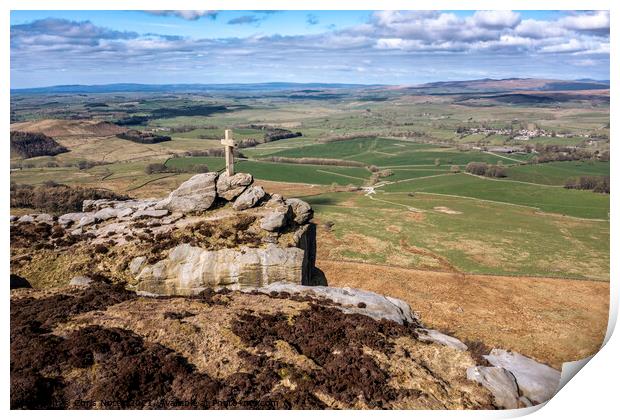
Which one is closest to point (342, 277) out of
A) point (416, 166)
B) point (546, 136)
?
point (416, 166)

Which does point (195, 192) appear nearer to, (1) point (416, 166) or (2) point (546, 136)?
(1) point (416, 166)

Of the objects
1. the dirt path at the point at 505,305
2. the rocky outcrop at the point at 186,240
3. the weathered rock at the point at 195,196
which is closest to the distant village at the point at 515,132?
the dirt path at the point at 505,305

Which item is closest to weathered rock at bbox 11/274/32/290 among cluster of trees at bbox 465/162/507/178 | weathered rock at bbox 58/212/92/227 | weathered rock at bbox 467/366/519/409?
weathered rock at bbox 58/212/92/227

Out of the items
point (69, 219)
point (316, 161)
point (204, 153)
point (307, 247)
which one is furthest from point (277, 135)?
point (307, 247)

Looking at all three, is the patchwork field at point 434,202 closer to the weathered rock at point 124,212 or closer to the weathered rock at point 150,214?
the weathered rock at point 150,214

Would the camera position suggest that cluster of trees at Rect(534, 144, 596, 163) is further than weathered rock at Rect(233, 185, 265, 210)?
Yes

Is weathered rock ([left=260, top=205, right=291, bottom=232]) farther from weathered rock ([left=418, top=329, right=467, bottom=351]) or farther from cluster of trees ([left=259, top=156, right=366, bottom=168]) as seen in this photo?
cluster of trees ([left=259, top=156, right=366, bottom=168])
